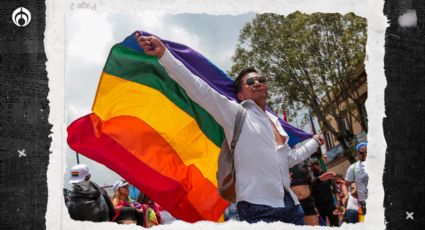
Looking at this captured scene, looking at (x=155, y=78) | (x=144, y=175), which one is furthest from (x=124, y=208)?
(x=155, y=78)

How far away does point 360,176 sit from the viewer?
5.94 metres

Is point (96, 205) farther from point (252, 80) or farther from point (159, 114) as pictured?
point (252, 80)

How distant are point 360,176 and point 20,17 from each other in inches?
184

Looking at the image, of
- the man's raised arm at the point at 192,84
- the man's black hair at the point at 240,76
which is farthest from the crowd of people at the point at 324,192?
the man's raised arm at the point at 192,84

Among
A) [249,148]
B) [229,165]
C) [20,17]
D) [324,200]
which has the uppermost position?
[20,17]

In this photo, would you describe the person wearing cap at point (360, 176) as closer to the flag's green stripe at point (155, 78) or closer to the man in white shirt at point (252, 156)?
the flag's green stripe at point (155, 78)

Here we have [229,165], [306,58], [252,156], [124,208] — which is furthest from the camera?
[306,58]

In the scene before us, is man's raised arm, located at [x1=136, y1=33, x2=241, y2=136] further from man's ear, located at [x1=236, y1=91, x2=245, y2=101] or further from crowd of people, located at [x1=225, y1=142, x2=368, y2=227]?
crowd of people, located at [x1=225, y1=142, x2=368, y2=227]

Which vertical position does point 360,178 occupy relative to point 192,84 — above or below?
below

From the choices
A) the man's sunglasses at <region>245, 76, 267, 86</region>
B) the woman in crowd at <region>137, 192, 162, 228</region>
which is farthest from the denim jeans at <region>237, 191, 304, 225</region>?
the woman in crowd at <region>137, 192, 162, 228</region>

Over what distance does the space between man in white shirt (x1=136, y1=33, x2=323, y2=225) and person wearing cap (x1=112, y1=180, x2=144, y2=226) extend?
8.86ft

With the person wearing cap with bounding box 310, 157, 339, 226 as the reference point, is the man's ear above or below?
above

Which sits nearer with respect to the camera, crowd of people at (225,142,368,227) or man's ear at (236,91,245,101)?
man's ear at (236,91,245,101)

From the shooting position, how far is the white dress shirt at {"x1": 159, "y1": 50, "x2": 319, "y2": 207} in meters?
2.71
